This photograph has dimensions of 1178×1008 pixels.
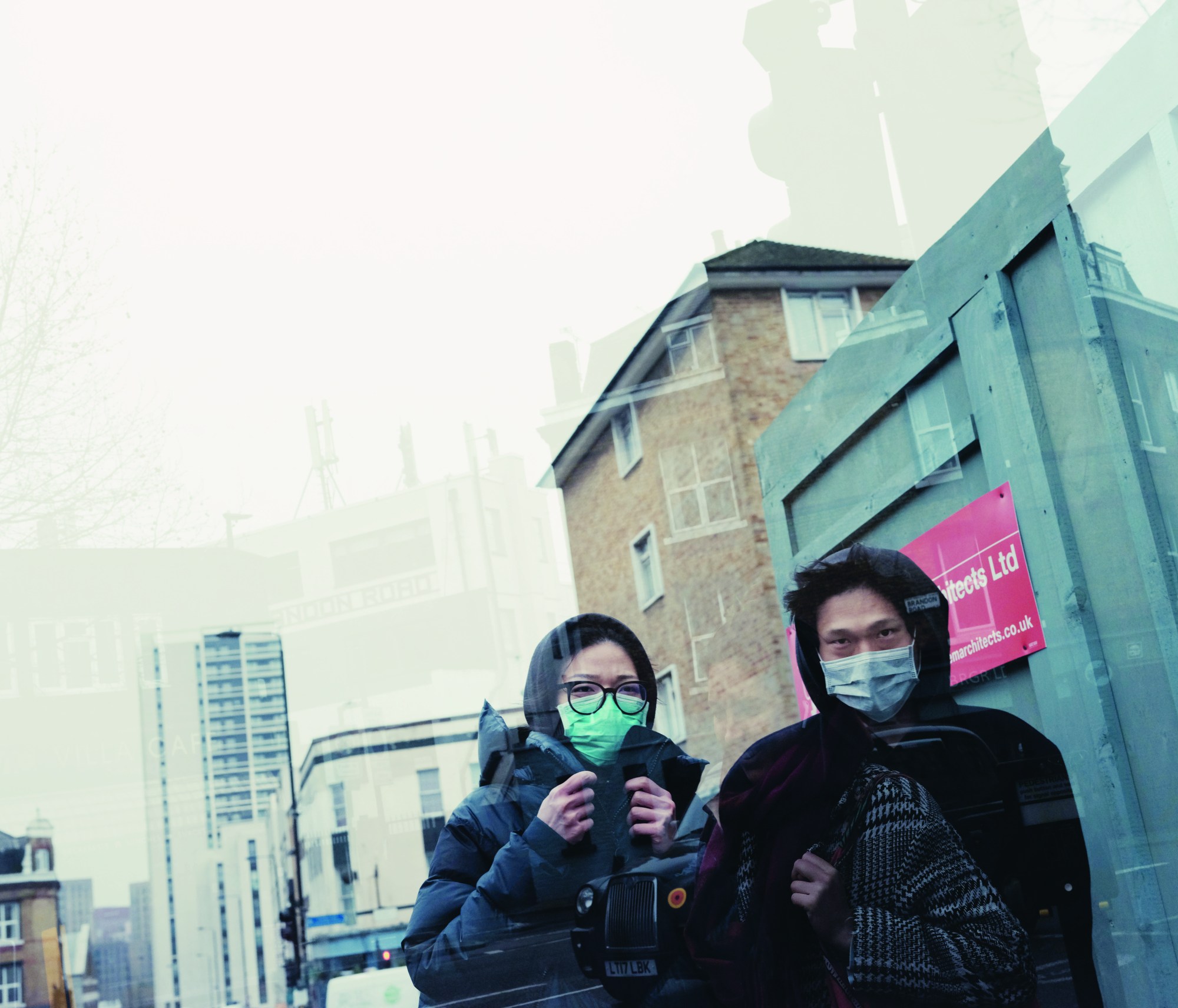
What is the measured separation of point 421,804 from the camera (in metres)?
2.11

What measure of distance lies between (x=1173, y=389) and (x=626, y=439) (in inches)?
42.2

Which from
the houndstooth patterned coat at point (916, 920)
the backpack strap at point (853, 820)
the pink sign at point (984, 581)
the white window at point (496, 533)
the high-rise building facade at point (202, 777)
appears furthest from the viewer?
the white window at point (496, 533)

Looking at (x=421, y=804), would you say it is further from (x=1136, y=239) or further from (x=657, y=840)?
(x=1136, y=239)

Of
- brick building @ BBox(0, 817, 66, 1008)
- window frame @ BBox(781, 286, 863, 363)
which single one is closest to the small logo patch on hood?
window frame @ BBox(781, 286, 863, 363)

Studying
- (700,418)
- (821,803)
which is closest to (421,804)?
(821,803)

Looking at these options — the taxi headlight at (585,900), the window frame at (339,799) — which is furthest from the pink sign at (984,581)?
the window frame at (339,799)

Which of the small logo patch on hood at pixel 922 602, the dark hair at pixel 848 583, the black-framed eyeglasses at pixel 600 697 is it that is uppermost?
the dark hair at pixel 848 583

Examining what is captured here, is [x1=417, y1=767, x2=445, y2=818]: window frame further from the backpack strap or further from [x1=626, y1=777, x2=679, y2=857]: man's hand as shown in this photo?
the backpack strap

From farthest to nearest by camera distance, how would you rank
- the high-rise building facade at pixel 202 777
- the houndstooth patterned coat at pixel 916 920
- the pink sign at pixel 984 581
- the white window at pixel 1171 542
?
the pink sign at pixel 984 581, the white window at pixel 1171 542, the high-rise building facade at pixel 202 777, the houndstooth patterned coat at pixel 916 920

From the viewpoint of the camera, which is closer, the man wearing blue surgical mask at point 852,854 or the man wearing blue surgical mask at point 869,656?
the man wearing blue surgical mask at point 852,854

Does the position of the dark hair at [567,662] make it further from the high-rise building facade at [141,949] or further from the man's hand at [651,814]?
the high-rise building facade at [141,949]

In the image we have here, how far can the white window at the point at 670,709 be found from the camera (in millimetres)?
1945

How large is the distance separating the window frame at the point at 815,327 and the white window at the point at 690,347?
0.61 ft

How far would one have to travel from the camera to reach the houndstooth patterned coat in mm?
1578
